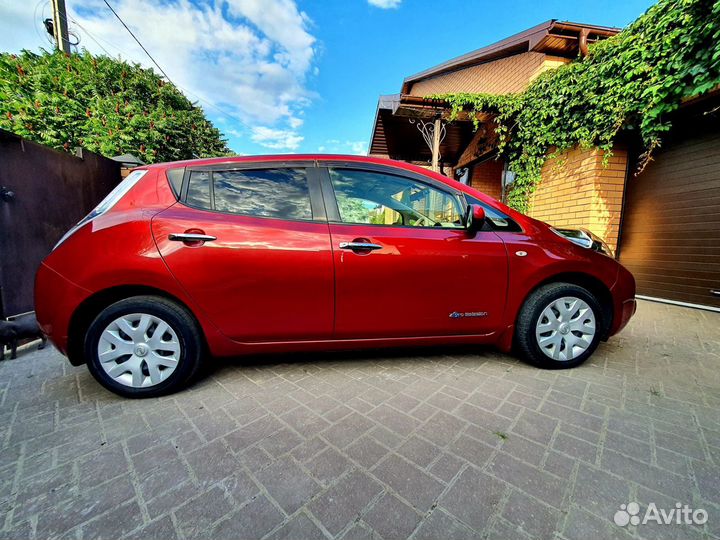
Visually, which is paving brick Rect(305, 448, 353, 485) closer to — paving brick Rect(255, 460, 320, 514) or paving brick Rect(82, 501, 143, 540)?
paving brick Rect(255, 460, 320, 514)

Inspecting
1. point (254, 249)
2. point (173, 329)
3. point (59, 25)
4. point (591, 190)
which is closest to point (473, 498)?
point (254, 249)

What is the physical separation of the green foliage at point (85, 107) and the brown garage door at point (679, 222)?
9505 millimetres

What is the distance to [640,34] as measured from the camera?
157 inches

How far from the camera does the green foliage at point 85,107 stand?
6109 millimetres

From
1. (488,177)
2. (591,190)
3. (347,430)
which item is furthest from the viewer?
(488,177)

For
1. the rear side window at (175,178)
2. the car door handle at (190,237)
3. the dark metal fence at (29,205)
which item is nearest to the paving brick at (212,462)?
the car door handle at (190,237)

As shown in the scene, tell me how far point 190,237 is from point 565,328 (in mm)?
2833

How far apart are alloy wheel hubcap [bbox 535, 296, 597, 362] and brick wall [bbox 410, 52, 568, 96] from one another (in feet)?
19.8

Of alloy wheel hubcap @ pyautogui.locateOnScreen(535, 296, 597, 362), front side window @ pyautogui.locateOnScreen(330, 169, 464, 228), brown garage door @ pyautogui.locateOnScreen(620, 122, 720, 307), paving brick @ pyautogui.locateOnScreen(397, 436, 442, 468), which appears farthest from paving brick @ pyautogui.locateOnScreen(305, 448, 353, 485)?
brown garage door @ pyautogui.locateOnScreen(620, 122, 720, 307)

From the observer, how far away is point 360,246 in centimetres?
199

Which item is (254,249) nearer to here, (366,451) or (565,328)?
(366,451)

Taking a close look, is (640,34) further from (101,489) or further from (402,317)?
(101,489)

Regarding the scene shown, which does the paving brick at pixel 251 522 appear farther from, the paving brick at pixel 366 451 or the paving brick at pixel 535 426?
the paving brick at pixel 535 426

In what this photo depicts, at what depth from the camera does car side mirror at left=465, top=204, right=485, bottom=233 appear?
78.4 inches
